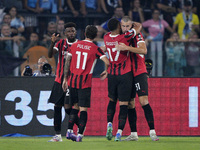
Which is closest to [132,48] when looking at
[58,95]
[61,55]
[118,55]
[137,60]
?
[118,55]

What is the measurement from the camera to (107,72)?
9.01m

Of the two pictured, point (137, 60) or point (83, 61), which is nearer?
point (83, 61)

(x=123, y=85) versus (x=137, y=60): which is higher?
(x=137, y=60)

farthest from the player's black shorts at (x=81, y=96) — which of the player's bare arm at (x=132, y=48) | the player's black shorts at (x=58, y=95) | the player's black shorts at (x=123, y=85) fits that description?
the player's bare arm at (x=132, y=48)

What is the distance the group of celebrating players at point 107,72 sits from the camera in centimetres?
882

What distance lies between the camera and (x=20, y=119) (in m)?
11.4

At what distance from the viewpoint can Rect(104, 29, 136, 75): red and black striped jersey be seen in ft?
29.9

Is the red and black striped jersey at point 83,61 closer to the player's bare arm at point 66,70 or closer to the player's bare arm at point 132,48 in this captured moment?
the player's bare arm at point 66,70

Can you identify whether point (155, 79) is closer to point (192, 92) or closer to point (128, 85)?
point (192, 92)

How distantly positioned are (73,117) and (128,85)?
42.5 inches

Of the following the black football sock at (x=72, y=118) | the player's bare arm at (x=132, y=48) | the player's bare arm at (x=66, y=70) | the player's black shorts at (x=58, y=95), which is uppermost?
the player's bare arm at (x=132, y=48)

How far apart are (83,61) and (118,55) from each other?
69 cm

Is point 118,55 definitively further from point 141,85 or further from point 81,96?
point 81,96

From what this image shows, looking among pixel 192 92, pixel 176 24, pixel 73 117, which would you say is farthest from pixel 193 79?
pixel 176 24
